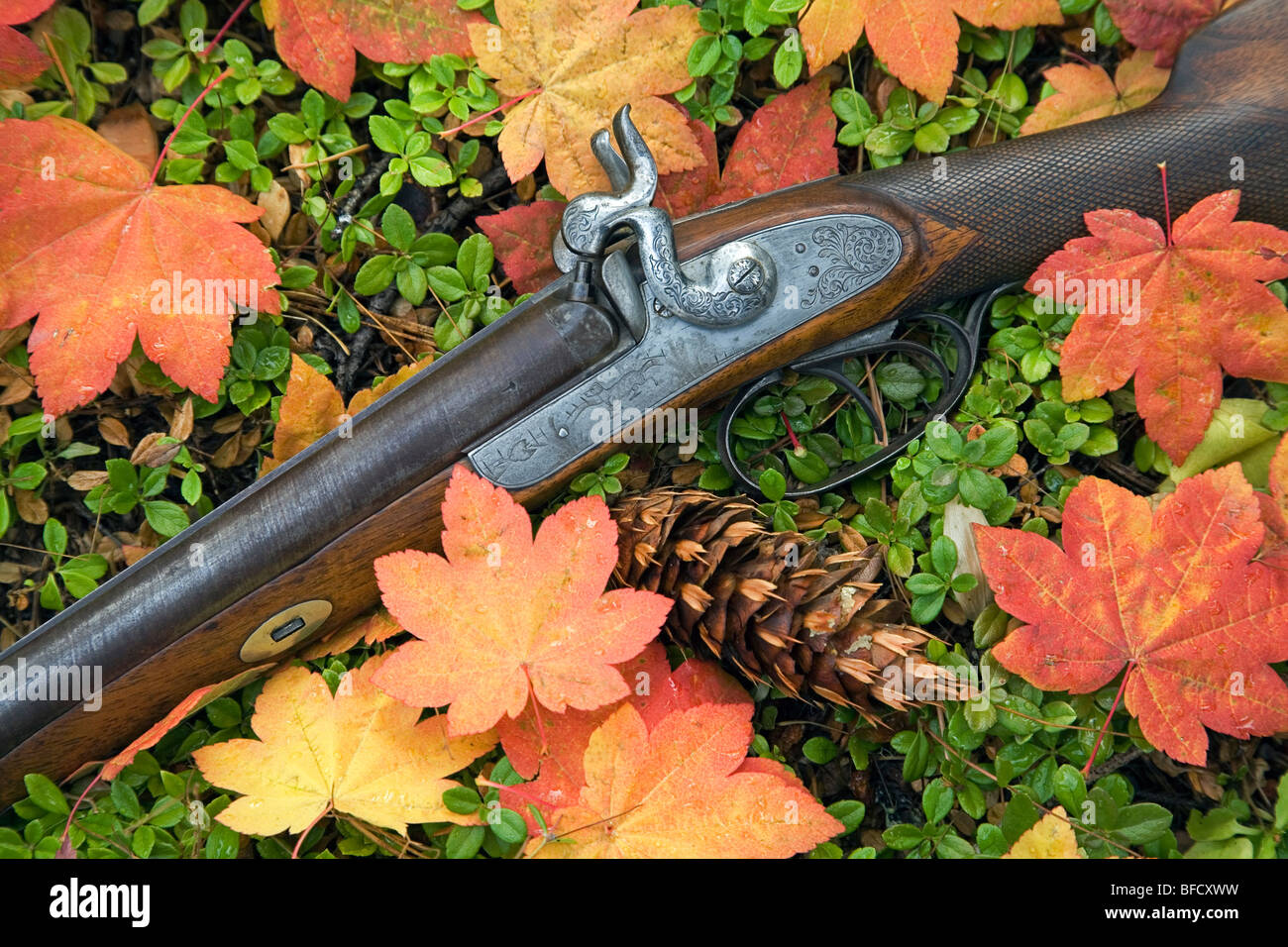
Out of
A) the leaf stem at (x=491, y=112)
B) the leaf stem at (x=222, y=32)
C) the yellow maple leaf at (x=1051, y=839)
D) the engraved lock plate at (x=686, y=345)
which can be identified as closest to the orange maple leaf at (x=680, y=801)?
the yellow maple leaf at (x=1051, y=839)

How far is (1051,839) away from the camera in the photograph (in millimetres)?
2029

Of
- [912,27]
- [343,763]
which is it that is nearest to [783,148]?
[912,27]

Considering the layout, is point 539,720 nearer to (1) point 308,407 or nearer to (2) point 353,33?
(1) point 308,407

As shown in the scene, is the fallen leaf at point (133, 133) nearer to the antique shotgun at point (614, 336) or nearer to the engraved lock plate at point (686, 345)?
the antique shotgun at point (614, 336)

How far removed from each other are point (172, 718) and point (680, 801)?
1.16 metres

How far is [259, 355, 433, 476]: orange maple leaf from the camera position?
245 centimetres

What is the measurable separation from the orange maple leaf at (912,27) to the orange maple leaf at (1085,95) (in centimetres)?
18

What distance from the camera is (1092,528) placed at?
210cm

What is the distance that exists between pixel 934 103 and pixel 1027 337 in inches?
25.6

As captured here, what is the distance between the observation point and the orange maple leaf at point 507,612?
1946 mm

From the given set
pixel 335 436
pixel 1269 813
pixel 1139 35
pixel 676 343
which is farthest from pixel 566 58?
pixel 1269 813

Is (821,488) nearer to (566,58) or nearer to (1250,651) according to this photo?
(1250,651)

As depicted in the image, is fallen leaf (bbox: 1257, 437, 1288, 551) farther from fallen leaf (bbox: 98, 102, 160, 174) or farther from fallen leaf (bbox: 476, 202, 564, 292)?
fallen leaf (bbox: 98, 102, 160, 174)

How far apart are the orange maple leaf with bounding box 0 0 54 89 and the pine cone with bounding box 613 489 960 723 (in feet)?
6.19
